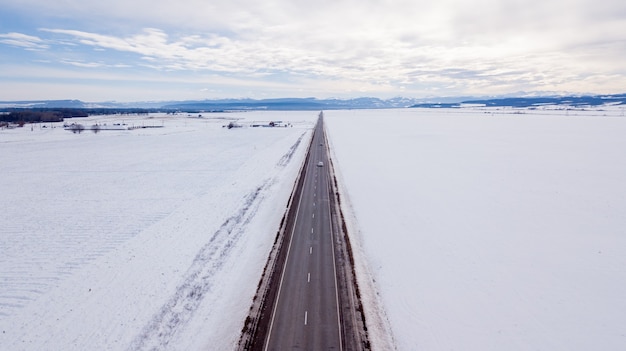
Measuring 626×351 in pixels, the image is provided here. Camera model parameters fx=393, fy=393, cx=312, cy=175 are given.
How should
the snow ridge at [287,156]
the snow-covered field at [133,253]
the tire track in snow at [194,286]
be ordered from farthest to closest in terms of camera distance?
the snow ridge at [287,156] < the snow-covered field at [133,253] < the tire track in snow at [194,286]

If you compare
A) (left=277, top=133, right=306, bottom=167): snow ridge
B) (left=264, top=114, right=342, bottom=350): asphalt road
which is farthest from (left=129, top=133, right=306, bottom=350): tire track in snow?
(left=277, top=133, right=306, bottom=167): snow ridge

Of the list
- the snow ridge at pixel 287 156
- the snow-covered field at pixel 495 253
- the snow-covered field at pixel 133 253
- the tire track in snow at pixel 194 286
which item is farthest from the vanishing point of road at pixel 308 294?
the snow ridge at pixel 287 156

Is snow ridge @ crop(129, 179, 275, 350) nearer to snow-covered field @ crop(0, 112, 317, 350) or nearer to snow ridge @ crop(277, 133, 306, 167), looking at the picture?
snow-covered field @ crop(0, 112, 317, 350)

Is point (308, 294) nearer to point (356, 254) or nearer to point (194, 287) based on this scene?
point (194, 287)

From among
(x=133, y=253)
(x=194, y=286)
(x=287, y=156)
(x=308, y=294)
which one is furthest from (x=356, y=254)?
(x=287, y=156)

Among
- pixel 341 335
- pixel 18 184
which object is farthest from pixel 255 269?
pixel 18 184

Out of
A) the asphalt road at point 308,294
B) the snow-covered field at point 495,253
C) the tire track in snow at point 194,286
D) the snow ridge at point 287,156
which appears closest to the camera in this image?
the asphalt road at point 308,294

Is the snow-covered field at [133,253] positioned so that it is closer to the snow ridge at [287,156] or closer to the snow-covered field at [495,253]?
the snow ridge at [287,156]
